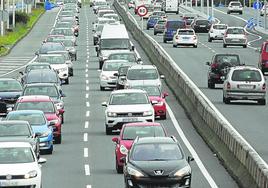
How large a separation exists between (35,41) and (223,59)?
4816cm

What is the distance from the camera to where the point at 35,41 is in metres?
102

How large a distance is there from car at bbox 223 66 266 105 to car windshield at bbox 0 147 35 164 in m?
22.5

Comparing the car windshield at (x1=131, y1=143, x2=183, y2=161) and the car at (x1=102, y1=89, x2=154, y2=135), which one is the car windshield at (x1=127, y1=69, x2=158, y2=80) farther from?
the car windshield at (x1=131, y1=143, x2=183, y2=161)

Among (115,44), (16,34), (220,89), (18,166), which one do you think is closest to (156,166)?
(18,166)

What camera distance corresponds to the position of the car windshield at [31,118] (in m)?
33.3

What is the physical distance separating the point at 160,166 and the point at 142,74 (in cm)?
2551

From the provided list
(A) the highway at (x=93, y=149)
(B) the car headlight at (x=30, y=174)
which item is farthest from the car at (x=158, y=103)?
(B) the car headlight at (x=30, y=174)

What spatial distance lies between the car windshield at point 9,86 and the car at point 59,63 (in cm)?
1110

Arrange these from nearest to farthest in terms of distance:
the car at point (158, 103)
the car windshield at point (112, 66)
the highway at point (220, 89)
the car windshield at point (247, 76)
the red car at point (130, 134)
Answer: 1. the red car at point (130, 134)
2. the highway at point (220, 89)
3. the car at point (158, 103)
4. the car windshield at point (247, 76)
5. the car windshield at point (112, 66)

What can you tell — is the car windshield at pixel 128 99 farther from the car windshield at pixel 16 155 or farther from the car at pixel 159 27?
the car at pixel 159 27

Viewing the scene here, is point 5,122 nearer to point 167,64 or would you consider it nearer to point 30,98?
point 30,98

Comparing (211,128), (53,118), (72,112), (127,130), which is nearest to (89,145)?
(53,118)

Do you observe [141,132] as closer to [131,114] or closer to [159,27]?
[131,114]

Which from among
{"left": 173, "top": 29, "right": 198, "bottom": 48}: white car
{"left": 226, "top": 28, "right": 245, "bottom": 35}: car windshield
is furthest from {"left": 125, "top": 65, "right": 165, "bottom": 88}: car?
{"left": 173, "top": 29, "right": 198, "bottom": 48}: white car
